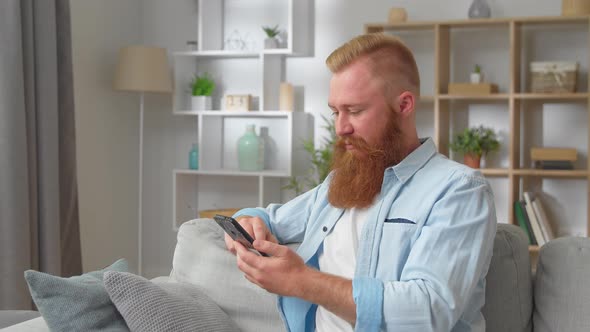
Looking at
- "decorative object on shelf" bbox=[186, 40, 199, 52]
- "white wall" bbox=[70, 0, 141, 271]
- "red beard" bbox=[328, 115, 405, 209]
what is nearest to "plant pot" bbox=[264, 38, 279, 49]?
"decorative object on shelf" bbox=[186, 40, 199, 52]

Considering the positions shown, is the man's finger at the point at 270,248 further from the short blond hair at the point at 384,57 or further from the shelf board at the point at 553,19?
the shelf board at the point at 553,19

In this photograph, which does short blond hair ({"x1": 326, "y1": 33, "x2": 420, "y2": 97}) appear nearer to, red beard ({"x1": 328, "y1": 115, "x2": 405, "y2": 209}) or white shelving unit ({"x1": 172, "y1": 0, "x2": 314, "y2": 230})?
red beard ({"x1": 328, "y1": 115, "x2": 405, "y2": 209})

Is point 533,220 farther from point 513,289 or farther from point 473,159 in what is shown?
point 513,289

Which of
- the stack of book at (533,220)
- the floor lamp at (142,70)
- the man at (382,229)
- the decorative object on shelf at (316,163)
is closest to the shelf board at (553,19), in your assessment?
the stack of book at (533,220)

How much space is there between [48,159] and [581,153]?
2.93 metres

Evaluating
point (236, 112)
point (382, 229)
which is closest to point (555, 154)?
point (236, 112)

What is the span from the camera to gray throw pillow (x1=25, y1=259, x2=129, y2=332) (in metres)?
1.90

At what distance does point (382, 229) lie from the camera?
1903 mm

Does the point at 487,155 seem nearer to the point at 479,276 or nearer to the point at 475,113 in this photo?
the point at 475,113

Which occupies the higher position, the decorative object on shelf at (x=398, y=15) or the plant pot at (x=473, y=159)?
the decorative object on shelf at (x=398, y=15)

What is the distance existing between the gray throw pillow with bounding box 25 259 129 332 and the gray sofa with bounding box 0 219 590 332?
208 millimetres

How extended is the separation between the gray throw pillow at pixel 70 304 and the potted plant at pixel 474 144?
2.90m

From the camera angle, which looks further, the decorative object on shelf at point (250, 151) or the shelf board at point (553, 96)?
the decorative object on shelf at point (250, 151)

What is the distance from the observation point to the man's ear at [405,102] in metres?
1.99
